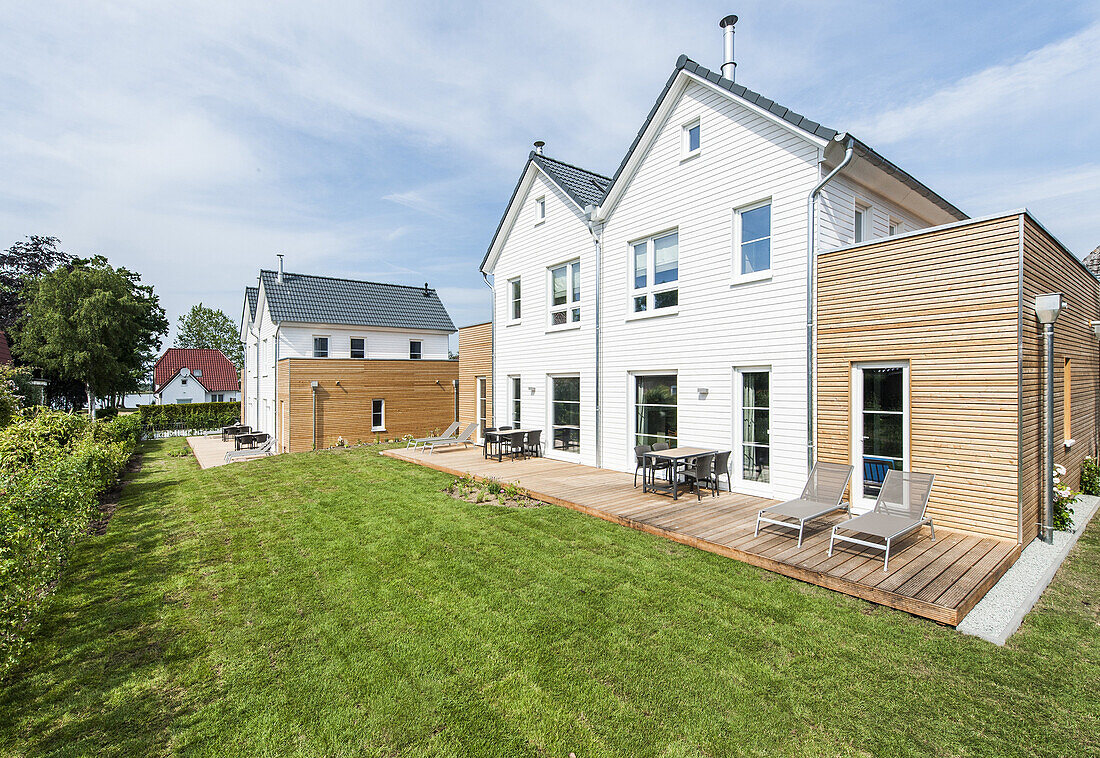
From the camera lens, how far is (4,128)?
1090 centimetres

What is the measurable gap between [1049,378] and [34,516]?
12.0m

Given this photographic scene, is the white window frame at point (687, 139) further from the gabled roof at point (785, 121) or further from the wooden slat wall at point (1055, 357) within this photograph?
the wooden slat wall at point (1055, 357)

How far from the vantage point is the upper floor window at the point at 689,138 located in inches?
381

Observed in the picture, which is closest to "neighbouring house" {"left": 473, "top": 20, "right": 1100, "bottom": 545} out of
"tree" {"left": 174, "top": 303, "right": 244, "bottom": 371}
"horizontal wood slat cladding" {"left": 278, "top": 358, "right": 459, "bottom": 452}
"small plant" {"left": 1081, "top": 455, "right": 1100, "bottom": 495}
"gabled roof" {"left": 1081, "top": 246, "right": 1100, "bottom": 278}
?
"small plant" {"left": 1081, "top": 455, "right": 1100, "bottom": 495}

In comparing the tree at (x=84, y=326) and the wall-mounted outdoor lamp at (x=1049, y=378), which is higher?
Answer: the tree at (x=84, y=326)

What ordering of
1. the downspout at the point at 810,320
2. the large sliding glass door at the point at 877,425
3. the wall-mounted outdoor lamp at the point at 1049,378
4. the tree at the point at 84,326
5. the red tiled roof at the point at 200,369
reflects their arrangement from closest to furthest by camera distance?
the wall-mounted outdoor lamp at the point at 1049,378, the large sliding glass door at the point at 877,425, the downspout at the point at 810,320, the tree at the point at 84,326, the red tiled roof at the point at 200,369

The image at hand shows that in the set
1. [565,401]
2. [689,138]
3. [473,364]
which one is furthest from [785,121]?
[473,364]

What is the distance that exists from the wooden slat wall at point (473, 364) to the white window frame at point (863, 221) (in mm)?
10746

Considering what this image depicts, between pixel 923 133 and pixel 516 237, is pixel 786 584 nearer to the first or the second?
pixel 516 237

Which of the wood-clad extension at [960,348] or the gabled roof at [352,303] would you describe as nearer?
the wood-clad extension at [960,348]

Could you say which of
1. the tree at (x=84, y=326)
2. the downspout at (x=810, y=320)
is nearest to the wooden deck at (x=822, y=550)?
the downspout at (x=810, y=320)

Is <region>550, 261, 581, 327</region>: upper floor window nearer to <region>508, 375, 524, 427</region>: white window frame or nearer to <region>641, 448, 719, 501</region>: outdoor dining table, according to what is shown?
<region>508, 375, 524, 427</region>: white window frame

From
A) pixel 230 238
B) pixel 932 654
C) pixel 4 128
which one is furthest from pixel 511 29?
pixel 230 238

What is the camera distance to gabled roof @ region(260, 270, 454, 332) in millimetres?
24719
